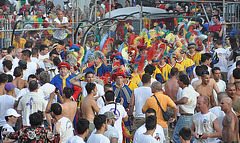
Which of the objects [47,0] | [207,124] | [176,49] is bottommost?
[207,124]

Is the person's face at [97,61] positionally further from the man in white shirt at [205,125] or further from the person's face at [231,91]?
the man in white shirt at [205,125]

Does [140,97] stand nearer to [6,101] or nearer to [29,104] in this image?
[29,104]

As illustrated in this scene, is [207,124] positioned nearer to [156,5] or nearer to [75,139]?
[75,139]

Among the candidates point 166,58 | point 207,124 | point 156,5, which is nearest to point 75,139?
point 207,124

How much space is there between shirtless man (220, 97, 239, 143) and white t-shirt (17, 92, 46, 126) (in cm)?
326

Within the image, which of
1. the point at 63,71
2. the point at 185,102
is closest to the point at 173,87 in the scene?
the point at 185,102

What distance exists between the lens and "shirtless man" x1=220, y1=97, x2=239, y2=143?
7.88 m

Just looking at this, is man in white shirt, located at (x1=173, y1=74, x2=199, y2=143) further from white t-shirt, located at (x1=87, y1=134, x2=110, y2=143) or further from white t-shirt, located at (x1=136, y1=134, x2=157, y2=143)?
white t-shirt, located at (x1=87, y1=134, x2=110, y2=143)

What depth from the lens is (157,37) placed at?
13734 millimetres

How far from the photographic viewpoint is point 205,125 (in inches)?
315

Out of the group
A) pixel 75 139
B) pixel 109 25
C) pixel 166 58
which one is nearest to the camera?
pixel 75 139

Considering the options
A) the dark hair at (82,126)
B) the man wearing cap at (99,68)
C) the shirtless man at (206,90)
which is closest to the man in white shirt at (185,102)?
the shirtless man at (206,90)

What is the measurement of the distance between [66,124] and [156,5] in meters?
14.9

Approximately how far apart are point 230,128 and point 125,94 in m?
2.55
